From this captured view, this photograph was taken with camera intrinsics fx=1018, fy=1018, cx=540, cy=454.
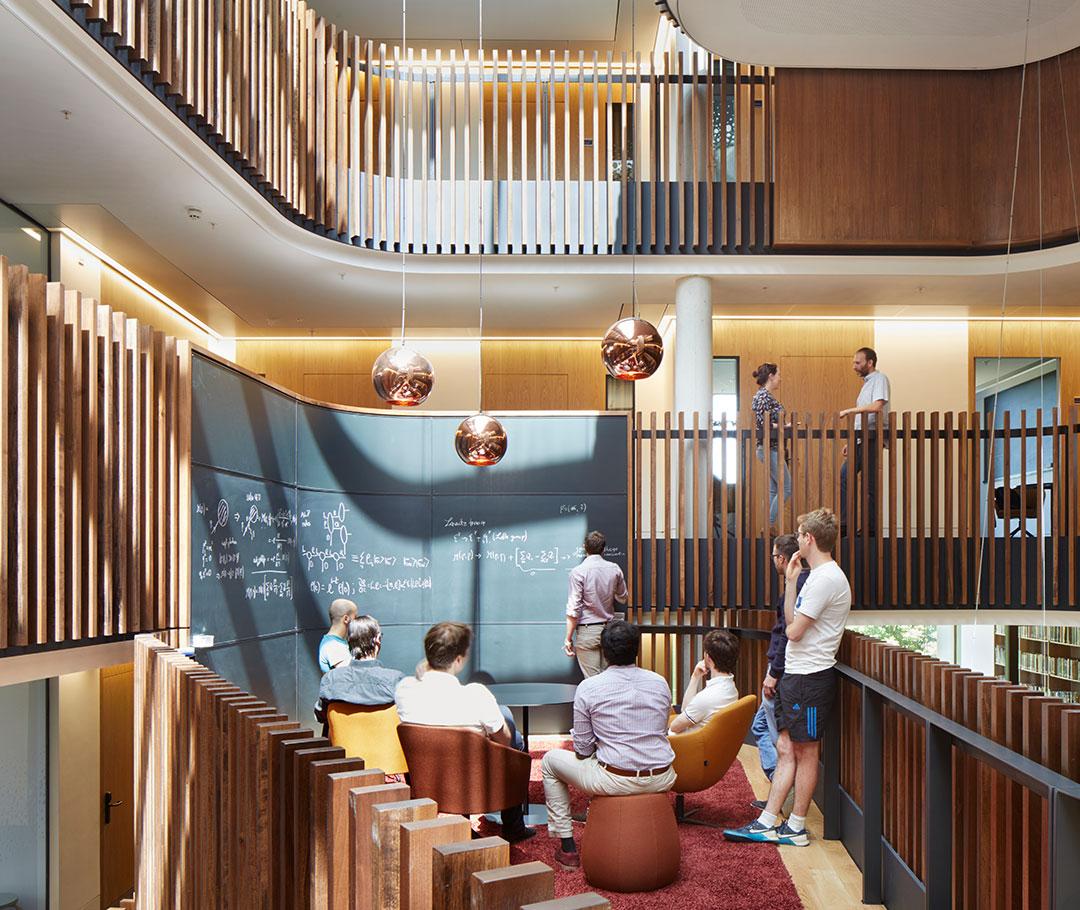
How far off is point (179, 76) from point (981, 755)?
579 centimetres

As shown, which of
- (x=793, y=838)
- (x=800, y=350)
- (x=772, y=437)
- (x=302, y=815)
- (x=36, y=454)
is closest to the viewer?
(x=302, y=815)

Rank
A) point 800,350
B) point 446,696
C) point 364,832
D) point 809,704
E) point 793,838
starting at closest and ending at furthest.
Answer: point 364,832
point 446,696
point 809,704
point 793,838
point 800,350

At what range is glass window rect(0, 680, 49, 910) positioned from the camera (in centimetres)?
636

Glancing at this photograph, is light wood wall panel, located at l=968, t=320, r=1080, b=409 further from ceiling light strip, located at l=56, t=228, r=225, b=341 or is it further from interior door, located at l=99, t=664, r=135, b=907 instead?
interior door, located at l=99, t=664, r=135, b=907

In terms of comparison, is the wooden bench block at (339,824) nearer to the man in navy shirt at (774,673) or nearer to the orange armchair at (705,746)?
the orange armchair at (705,746)

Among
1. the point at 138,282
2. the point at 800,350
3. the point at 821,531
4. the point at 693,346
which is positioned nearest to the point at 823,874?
the point at 821,531

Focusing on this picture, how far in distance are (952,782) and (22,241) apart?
700 cm

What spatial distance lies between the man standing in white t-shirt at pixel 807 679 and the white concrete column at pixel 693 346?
432cm

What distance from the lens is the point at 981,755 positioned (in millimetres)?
3408

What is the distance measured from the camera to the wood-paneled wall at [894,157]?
9383 millimetres

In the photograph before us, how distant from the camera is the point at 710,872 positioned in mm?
5020

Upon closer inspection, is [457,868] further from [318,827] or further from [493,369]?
[493,369]

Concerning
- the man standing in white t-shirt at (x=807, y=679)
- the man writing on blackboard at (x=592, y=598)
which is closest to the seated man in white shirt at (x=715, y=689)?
the man standing in white t-shirt at (x=807, y=679)

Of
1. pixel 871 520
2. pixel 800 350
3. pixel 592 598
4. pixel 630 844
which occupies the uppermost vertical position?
pixel 800 350
